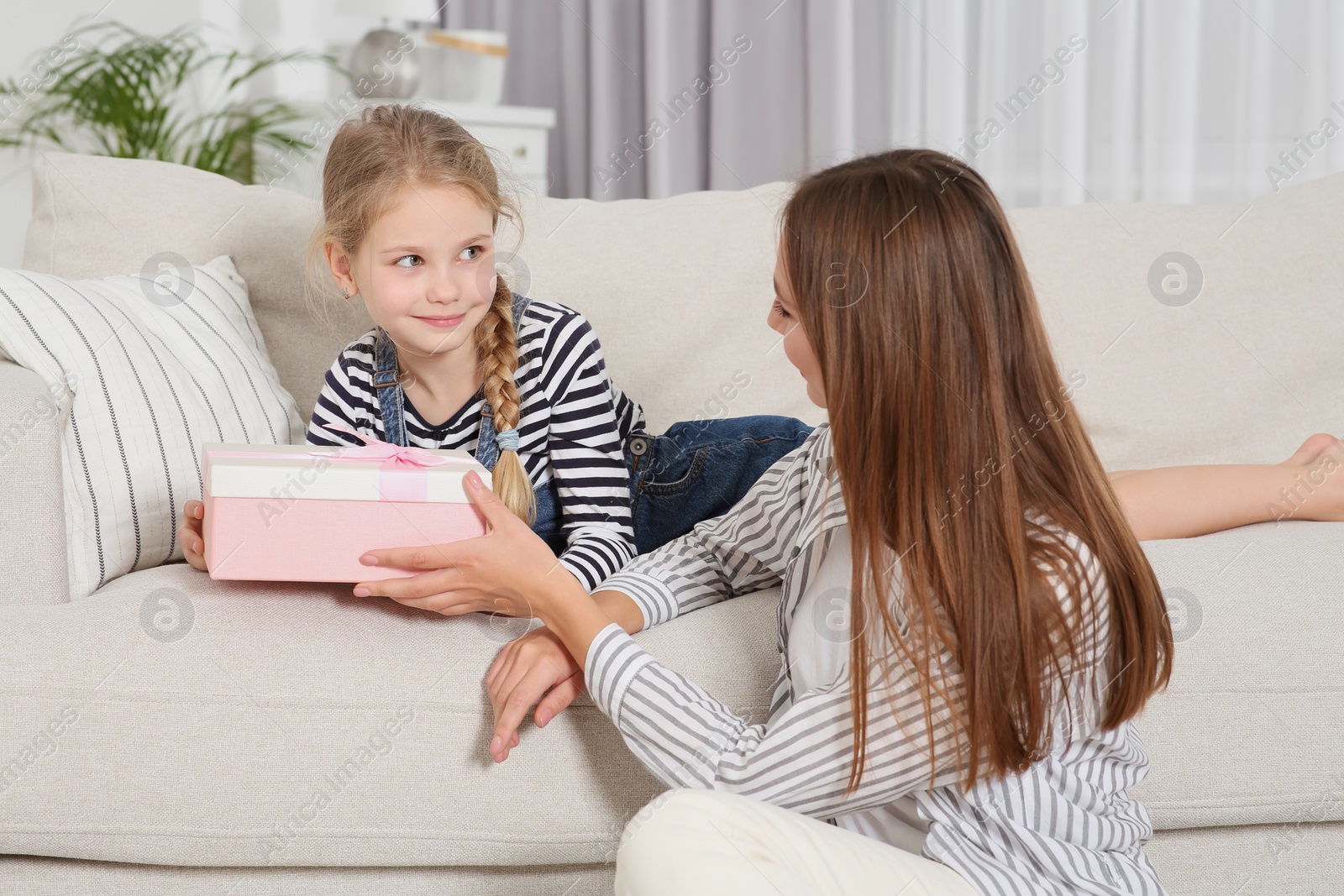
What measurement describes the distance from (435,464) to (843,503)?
325 millimetres

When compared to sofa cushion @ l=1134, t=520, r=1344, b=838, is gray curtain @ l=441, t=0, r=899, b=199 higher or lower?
higher

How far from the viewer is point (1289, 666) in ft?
3.10

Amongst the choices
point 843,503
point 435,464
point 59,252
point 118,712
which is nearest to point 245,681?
point 118,712

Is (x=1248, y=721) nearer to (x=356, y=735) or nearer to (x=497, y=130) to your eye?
(x=356, y=735)

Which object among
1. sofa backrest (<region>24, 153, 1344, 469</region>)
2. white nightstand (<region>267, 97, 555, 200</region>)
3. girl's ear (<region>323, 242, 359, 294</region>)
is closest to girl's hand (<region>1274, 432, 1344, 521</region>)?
sofa backrest (<region>24, 153, 1344, 469</region>)

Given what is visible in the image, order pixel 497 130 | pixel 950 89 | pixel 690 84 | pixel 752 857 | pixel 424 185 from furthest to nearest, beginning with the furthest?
pixel 690 84 → pixel 497 130 → pixel 950 89 → pixel 424 185 → pixel 752 857

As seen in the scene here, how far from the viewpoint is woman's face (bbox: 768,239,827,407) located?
780 mm

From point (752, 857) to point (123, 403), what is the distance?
30.0 inches

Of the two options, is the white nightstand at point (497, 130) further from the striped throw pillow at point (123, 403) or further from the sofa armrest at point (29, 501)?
the sofa armrest at point (29, 501)

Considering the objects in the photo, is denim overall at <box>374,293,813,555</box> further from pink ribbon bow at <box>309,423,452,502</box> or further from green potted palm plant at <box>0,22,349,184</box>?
green potted palm plant at <box>0,22,349,184</box>

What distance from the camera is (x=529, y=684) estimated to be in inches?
32.5

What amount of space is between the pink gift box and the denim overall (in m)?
0.29

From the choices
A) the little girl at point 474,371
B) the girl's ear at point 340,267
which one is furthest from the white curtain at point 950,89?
the girl's ear at point 340,267

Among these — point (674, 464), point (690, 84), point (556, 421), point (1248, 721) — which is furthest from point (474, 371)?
point (690, 84)
